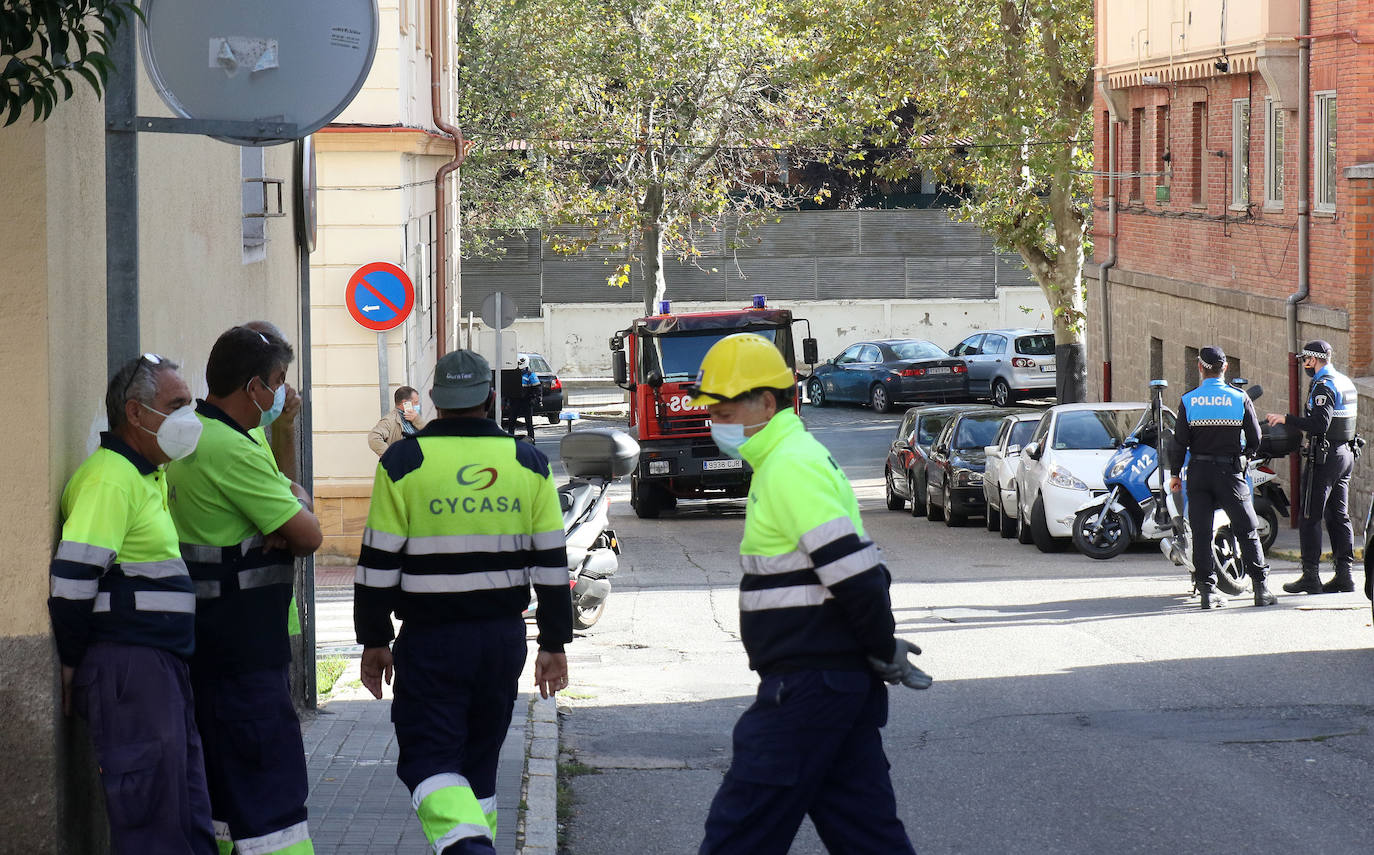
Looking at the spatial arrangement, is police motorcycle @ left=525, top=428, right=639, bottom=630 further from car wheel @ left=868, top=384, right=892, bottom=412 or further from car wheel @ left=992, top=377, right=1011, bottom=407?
car wheel @ left=868, top=384, right=892, bottom=412

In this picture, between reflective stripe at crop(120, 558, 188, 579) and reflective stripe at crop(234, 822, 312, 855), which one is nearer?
reflective stripe at crop(120, 558, 188, 579)

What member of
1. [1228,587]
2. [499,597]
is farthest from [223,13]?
[1228,587]

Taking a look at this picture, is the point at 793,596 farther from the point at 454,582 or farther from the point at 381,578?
the point at 381,578

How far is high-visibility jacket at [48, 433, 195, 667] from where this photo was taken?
4977 mm

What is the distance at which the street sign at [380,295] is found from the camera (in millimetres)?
16656

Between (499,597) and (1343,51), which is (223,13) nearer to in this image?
(499,597)

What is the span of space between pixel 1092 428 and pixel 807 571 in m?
14.9

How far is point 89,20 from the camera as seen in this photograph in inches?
236

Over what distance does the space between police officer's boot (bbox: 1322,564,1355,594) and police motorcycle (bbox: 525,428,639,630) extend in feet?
18.5

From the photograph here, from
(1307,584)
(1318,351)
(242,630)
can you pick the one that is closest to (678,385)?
(1318,351)

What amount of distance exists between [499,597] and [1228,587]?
9.23 m

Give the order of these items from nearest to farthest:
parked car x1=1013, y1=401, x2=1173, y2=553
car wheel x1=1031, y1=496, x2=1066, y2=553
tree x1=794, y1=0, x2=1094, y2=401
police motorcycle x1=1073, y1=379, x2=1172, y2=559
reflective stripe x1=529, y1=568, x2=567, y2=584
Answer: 1. reflective stripe x1=529, y1=568, x2=567, y2=584
2. police motorcycle x1=1073, y1=379, x2=1172, y2=559
3. parked car x1=1013, y1=401, x2=1173, y2=553
4. car wheel x1=1031, y1=496, x2=1066, y2=553
5. tree x1=794, y1=0, x2=1094, y2=401

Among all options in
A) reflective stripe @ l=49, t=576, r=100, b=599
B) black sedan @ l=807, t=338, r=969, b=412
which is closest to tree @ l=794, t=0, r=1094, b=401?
black sedan @ l=807, t=338, r=969, b=412

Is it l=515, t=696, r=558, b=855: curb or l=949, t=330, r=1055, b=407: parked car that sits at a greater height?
l=949, t=330, r=1055, b=407: parked car
